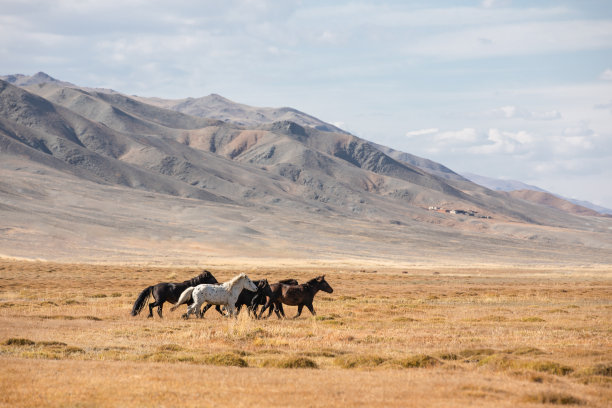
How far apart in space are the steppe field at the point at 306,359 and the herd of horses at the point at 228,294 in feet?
2.03

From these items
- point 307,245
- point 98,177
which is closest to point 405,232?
point 307,245

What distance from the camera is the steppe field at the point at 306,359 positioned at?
425 inches

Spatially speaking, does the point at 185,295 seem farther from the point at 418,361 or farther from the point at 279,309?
the point at 418,361

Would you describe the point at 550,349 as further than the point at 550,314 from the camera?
No

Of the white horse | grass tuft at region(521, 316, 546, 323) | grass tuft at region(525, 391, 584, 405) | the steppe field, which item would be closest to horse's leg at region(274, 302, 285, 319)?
the steppe field

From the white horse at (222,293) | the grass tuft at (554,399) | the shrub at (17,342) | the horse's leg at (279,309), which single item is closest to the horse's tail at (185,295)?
the white horse at (222,293)

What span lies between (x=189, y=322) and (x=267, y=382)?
432 inches

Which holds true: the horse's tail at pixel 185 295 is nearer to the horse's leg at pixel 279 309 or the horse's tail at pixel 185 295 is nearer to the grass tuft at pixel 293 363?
the horse's leg at pixel 279 309

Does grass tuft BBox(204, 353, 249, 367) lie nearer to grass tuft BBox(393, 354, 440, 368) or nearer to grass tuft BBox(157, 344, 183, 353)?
grass tuft BBox(157, 344, 183, 353)

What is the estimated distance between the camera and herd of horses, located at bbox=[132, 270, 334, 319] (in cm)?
2278

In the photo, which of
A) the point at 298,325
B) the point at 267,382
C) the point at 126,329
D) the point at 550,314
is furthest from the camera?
the point at 550,314

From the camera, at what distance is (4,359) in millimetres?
13500

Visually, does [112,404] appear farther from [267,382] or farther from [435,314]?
[435,314]

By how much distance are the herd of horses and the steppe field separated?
62cm
